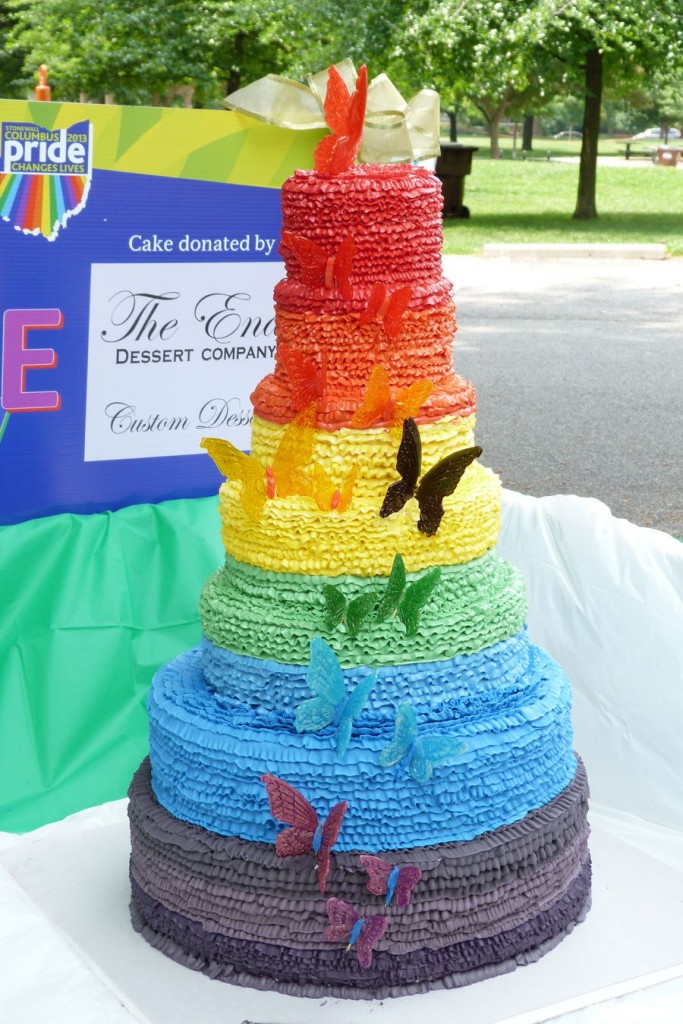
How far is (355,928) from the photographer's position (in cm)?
168

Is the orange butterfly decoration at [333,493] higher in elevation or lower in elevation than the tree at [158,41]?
lower

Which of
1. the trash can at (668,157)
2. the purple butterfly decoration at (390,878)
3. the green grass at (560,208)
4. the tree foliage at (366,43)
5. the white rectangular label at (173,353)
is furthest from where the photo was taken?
the trash can at (668,157)

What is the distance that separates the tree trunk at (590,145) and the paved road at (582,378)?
13.2 feet

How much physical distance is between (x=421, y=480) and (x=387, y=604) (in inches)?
6.5

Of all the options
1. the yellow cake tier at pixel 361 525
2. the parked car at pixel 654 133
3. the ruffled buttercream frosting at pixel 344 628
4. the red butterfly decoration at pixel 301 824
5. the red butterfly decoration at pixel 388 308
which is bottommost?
the red butterfly decoration at pixel 301 824

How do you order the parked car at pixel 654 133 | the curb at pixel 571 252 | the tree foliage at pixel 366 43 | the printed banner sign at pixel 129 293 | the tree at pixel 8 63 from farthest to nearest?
1. the parked car at pixel 654 133
2. the tree at pixel 8 63
3. the tree foliage at pixel 366 43
4. the curb at pixel 571 252
5. the printed banner sign at pixel 129 293

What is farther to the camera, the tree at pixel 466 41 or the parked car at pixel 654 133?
the parked car at pixel 654 133

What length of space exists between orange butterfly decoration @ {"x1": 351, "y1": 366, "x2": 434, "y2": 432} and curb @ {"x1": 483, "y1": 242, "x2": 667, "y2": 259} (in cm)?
934

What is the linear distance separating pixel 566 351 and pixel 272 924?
18.7 feet

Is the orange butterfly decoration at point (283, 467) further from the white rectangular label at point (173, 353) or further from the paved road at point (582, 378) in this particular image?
the paved road at point (582, 378)

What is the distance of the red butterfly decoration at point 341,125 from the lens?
181cm

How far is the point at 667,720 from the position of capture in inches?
95.3

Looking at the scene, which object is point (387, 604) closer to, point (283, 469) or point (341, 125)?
point (283, 469)

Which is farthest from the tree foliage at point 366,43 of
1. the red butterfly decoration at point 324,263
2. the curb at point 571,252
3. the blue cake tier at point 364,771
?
the blue cake tier at point 364,771
